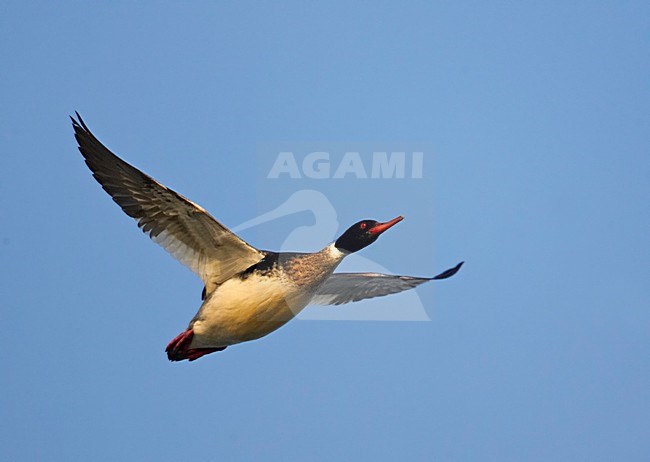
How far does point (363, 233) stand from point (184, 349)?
8.31ft

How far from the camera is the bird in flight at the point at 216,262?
1231cm

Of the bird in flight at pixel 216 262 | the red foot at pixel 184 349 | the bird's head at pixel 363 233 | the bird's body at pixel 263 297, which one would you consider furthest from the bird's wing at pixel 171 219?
the bird's head at pixel 363 233

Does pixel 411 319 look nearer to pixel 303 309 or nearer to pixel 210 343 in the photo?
pixel 303 309

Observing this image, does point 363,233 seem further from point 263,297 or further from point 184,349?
point 184,349

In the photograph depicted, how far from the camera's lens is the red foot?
1277 centimetres

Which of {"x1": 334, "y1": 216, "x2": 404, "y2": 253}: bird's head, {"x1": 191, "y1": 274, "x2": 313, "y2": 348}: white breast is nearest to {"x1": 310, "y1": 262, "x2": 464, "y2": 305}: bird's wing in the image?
{"x1": 334, "y1": 216, "x2": 404, "y2": 253}: bird's head

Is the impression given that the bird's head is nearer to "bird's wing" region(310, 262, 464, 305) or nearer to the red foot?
"bird's wing" region(310, 262, 464, 305)

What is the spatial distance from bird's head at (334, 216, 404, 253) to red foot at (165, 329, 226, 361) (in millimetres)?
2010

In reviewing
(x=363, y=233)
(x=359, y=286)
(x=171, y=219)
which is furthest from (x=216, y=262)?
(x=359, y=286)

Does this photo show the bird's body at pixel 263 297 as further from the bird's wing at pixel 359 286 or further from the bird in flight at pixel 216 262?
the bird's wing at pixel 359 286

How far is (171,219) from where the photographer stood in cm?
1252

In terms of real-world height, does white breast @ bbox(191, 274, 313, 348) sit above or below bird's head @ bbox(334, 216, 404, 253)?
below

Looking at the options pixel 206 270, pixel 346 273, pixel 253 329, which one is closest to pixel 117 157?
pixel 206 270

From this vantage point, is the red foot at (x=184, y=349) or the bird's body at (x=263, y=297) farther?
the red foot at (x=184, y=349)
